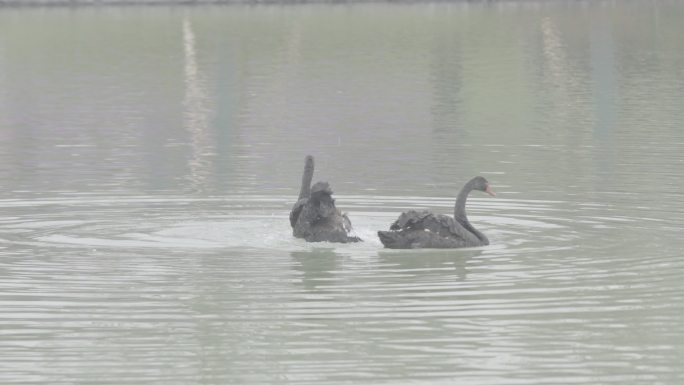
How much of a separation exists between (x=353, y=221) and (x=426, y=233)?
1951 mm

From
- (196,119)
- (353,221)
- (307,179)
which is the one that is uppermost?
(307,179)

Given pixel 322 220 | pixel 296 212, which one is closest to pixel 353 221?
pixel 296 212

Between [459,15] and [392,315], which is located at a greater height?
[392,315]

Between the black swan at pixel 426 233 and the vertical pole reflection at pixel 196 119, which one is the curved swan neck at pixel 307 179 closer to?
the black swan at pixel 426 233

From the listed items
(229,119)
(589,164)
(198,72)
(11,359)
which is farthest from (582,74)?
(11,359)

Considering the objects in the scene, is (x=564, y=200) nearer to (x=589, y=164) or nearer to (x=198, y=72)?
(x=589, y=164)

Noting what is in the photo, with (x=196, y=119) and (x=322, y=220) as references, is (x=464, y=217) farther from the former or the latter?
(x=196, y=119)

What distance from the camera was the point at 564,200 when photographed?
1972 centimetres

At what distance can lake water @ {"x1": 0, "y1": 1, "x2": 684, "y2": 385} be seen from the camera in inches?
479

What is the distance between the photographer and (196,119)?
103ft

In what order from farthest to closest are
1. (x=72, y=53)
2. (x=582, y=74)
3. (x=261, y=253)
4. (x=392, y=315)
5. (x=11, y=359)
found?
1. (x=72, y=53)
2. (x=582, y=74)
3. (x=261, y=253)
4. (x=392, y=315)
5. (x=11, y=359)

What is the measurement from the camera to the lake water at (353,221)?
39.9 ft

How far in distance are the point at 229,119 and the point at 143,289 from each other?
1630cm

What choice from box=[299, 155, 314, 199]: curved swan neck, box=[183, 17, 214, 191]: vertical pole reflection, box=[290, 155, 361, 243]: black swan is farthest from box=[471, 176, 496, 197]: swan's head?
box=[183, 17, 214, 191]: vertical pole reflection
